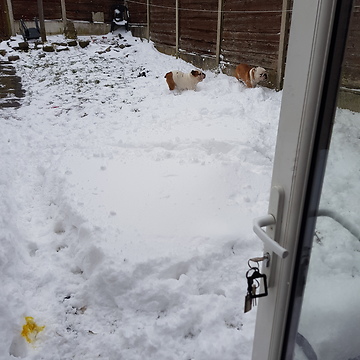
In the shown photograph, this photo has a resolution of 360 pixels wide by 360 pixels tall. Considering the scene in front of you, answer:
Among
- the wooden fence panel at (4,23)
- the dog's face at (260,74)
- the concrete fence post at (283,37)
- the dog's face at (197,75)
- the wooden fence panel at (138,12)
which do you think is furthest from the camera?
the wooden fence panel at (4,23)

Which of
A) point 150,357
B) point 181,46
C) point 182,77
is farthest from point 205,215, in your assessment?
point 181,46

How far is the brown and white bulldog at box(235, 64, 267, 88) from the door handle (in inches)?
258

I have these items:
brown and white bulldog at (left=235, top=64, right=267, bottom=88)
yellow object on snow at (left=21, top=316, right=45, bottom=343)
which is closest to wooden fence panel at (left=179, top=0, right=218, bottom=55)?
brown and white bulldog at (left=235, top=64, right=267, bottom=88)

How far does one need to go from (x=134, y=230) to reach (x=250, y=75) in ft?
16.8

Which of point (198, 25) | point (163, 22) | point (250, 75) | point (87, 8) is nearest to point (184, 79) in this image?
point (250, 75)

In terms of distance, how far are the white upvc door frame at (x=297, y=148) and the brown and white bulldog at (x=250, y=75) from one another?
6534mm

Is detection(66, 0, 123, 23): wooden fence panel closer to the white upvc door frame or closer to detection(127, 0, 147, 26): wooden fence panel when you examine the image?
detection(127, 0, 147, 26): wooden fence panel

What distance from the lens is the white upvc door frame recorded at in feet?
2.55

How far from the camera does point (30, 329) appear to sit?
2271 mm

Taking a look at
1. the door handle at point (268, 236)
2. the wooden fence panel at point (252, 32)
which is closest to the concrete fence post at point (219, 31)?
the wooden fence panel at point (252, 32)

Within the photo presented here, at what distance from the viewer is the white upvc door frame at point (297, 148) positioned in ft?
2.55

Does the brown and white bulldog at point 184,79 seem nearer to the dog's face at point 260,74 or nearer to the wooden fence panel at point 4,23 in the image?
the dog's face at point 260,74

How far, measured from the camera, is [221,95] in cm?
725

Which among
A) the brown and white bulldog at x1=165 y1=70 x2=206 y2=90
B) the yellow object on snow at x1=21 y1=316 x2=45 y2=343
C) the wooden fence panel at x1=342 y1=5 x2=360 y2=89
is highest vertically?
the wooden fence panel at x1=342 y1=5 x2=360 y2=89
